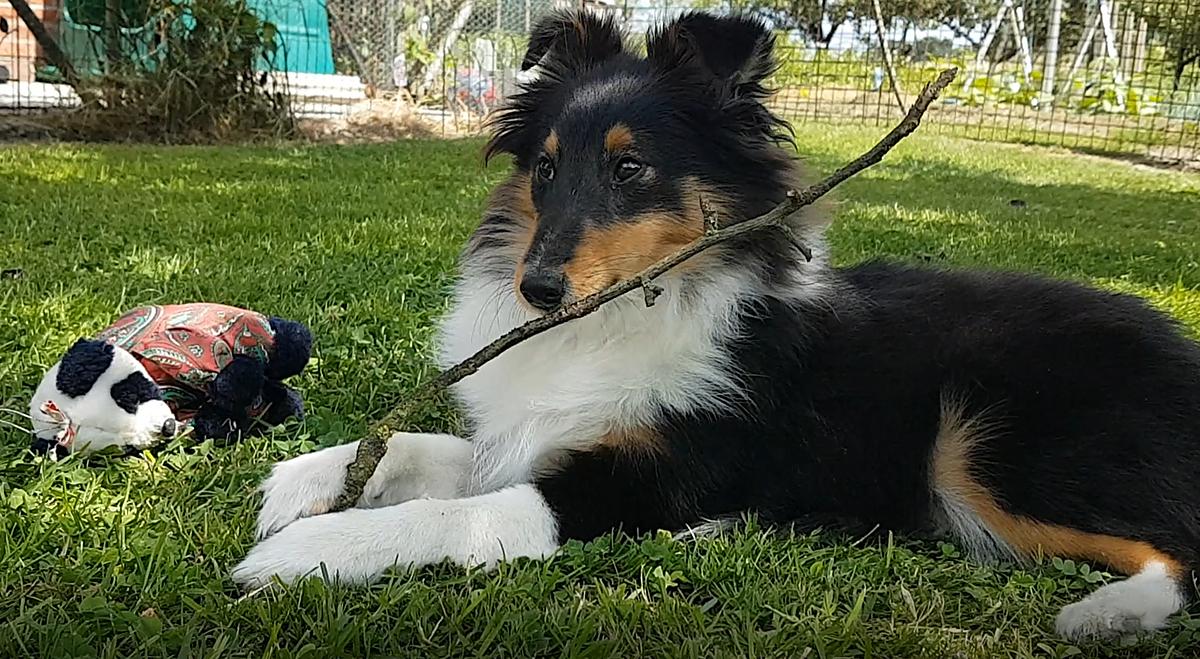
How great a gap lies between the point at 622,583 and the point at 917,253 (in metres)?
4.82

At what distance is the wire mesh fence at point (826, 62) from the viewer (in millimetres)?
12516

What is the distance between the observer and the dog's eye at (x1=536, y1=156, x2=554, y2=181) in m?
3.04

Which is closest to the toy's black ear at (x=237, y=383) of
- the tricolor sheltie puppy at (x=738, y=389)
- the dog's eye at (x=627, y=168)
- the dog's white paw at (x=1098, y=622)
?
the tricolor sheltie puppy at (x=738, y=389)

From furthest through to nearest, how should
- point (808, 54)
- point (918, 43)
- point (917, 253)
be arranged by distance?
1. point (918, 43)
2. point (808, 54)
3. point (917, 253)

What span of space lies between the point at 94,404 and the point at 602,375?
1412mm

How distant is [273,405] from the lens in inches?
132

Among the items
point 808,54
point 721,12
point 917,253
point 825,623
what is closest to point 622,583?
point 825,623

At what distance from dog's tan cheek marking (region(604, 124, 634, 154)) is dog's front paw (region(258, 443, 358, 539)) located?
1114mm

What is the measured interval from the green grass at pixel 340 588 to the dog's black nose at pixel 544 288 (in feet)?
2.05

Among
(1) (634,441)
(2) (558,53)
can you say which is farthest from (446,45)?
(1) (634,441)

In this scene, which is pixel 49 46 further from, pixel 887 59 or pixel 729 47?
pixel 729 47

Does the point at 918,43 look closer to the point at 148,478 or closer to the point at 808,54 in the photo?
the point at 808,54

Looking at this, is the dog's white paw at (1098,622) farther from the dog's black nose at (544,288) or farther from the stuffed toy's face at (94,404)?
the stuffed toy's face at (94,404)

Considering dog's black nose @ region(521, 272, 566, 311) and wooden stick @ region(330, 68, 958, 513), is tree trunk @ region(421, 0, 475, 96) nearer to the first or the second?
dog's black nose @ region(521, 272, 566, 311)
